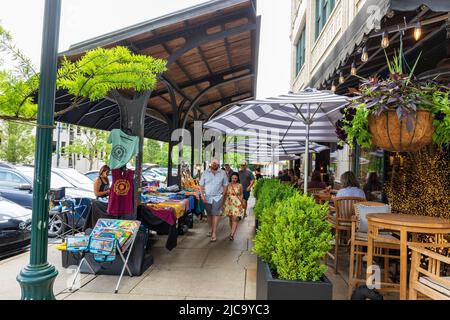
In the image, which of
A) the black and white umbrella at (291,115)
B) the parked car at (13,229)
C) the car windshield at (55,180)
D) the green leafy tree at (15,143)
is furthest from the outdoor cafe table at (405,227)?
the green leafy tree at (15,143)

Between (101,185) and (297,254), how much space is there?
4.50m

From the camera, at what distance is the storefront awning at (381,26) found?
312 cm

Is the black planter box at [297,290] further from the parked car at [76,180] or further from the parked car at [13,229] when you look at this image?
the parked car at [76,180]

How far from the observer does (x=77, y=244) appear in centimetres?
427

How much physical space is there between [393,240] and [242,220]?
6.44m

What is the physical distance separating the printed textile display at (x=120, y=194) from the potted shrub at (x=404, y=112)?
3.55 meters

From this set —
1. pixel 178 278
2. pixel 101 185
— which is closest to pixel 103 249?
pixel 178 278

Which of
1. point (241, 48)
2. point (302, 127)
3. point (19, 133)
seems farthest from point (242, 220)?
point (19, 133)

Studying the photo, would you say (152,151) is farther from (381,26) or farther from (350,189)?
(381,26)

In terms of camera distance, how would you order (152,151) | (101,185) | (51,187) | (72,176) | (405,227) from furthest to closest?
(152,151), (72,176), (51,187), (101,185), (405,227)

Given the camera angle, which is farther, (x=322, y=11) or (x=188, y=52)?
(x=322, y=11)

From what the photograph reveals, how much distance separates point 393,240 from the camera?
3.45 metres

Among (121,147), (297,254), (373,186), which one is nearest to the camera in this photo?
(297,254)
